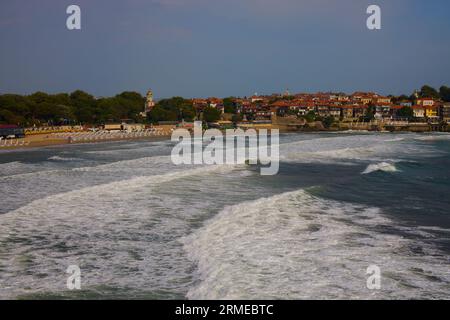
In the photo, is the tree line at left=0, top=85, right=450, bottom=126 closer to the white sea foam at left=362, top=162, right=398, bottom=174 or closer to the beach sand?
the beach sand

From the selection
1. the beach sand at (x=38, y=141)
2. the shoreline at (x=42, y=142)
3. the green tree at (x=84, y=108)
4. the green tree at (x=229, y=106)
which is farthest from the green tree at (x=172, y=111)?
the shoreline at (x=42, y=142)

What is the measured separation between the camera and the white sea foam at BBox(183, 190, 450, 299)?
24.1 feet

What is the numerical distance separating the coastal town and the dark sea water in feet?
103

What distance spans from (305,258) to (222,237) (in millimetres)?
2091

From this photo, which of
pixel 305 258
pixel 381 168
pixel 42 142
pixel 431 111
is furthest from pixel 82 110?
pixel 431 111

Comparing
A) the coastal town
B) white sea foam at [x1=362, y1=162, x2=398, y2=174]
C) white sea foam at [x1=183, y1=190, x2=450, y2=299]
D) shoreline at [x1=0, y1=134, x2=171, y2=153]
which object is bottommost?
white sea foam at [x1=183, y1=190, x2=450, y2=299]

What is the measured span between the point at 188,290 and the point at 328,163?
2189cm

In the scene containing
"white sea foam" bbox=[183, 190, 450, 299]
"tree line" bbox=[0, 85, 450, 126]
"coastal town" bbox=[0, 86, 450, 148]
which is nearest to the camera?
"white sea foam" bbox=[183, 190, 450, 299]

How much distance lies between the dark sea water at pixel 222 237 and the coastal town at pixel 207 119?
31.5 metres

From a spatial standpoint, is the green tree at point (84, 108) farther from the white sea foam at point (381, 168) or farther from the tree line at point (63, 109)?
the white sea foam at point (381, 168)

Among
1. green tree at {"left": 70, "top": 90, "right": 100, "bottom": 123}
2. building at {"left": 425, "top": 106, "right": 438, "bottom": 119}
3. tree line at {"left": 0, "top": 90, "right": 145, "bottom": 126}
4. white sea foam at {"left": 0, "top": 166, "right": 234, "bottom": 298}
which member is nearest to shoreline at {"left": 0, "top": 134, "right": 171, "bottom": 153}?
tree line at {"left": 0, "top": 90, "right": 145, "bottom": 126}

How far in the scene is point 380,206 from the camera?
47.9ft

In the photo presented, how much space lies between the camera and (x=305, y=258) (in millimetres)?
8906

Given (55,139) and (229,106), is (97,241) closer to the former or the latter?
(55,139)
